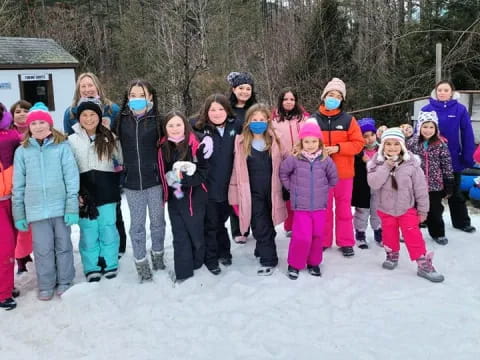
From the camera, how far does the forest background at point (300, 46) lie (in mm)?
12594

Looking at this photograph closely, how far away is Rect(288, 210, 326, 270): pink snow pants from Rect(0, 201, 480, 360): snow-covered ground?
0.59 ft

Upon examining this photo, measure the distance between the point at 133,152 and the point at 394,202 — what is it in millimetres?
2458

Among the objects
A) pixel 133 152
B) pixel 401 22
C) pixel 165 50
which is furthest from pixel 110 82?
pixel 133 152

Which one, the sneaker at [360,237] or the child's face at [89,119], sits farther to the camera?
the sneaker at [360,237]

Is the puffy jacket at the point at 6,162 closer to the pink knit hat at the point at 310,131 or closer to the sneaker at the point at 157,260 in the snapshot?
the sneaker at the point at 157,260

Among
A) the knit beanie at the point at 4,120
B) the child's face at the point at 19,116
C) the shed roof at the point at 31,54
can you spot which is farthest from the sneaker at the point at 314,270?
the shed roof at the point at 31,54

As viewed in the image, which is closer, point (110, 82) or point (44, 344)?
point (44, 344)

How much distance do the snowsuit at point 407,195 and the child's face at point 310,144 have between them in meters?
0.64

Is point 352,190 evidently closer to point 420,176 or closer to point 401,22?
point 420,176

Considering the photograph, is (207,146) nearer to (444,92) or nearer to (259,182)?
(259,182)

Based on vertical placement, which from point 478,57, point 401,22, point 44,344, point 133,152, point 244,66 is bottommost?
point 44,344

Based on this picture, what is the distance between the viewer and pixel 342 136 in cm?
440

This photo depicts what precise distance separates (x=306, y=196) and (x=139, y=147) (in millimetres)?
1580

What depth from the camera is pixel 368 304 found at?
3.61m
